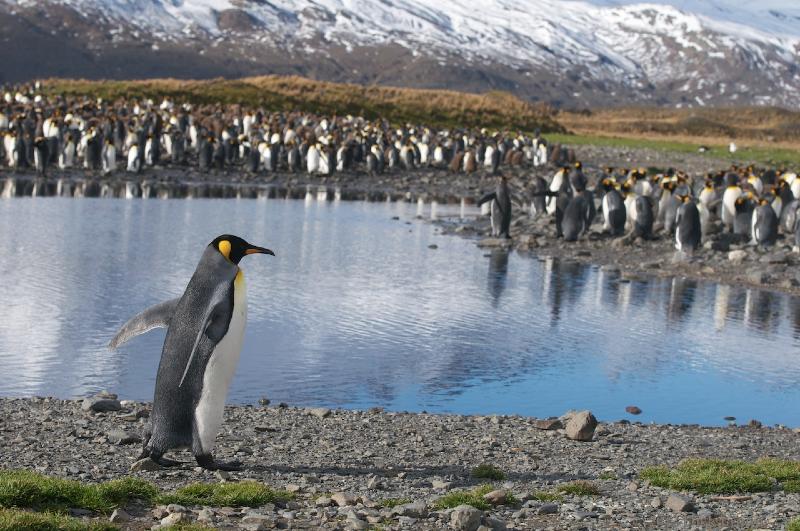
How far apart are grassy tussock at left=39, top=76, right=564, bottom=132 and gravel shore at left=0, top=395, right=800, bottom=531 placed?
1823 inches

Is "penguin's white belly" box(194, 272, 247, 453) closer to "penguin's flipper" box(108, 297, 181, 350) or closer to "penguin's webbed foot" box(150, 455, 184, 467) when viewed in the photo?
"penguin's webbed foot" box(150, 455, 184, 467)

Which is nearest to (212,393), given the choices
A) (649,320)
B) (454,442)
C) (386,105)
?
(454,442)

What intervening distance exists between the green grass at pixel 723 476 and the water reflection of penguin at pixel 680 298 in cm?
766

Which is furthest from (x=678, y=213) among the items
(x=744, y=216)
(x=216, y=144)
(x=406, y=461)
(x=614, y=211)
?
(x=216, y=144)

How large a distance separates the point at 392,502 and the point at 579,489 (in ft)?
3.40

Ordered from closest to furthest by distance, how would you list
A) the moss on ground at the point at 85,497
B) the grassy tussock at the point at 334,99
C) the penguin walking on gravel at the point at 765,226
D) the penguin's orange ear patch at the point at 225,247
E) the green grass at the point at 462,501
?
the moss on ground at the point at 85,497
the green grass at the point at 462,501
the penguin's orange ear patch at the point at 225,247
the penguin walking on gravel at the point at 765,226
the grassy tussock at the point at 334,99

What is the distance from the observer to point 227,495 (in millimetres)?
5988

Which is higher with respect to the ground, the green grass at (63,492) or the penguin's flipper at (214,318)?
the penguin's flipper at (214,318)

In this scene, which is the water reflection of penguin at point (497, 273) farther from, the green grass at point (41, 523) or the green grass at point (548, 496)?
the green grass at point (41, 523)

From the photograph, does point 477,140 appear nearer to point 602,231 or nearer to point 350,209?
point 350,209

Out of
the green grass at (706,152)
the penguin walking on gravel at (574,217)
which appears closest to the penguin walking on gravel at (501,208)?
the penguin walking on gravel at (574,217)

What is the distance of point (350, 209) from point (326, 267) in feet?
30.6

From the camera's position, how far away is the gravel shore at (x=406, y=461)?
5871 millimetres

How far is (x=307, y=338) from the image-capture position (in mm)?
12562
